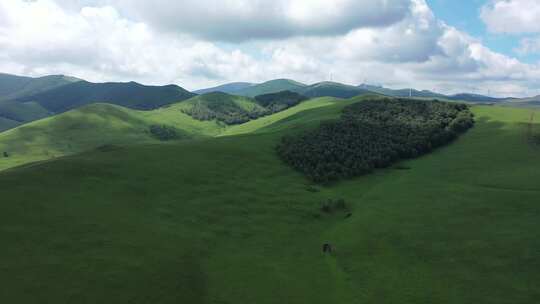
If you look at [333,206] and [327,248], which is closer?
[327,248]

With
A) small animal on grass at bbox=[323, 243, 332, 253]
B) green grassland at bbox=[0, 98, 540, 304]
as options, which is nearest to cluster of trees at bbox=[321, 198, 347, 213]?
green grassland at bbox=[0, 98, 540, 304]

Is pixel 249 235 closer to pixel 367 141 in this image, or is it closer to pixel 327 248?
pixel 327 248

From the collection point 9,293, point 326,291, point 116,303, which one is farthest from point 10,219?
point 326,291

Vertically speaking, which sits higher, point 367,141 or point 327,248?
point 367,141

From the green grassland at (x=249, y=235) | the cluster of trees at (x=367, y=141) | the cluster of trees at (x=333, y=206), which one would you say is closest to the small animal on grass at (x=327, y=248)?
the green grassland at (x=249, y=235)

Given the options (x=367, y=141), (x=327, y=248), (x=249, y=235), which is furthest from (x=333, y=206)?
(x=367, y=141)

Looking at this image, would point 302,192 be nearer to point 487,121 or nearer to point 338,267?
point 338,267

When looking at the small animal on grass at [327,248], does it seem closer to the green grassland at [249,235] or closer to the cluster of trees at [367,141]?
the green grassland at [249,235]

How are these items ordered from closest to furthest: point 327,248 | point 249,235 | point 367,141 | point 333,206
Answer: point 327,248 < point 249,235 < point 333,206 < point 367,141
